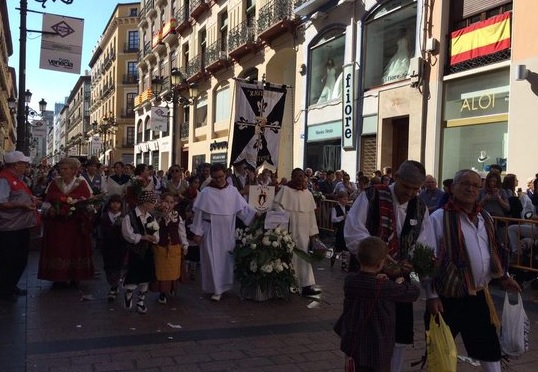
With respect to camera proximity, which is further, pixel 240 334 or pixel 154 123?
pixel 154 123

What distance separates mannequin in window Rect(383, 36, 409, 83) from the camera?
15.9 metres

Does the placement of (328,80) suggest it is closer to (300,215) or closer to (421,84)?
(421,84)

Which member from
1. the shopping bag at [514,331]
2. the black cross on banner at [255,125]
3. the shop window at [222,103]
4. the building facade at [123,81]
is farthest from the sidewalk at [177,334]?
the building facade at [123,81]

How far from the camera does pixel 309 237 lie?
27.0 ft

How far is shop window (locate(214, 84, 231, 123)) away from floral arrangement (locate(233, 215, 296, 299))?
21.5m

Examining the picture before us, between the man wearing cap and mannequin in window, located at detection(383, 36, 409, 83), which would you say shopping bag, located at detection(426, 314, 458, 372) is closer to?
the man wearing cap

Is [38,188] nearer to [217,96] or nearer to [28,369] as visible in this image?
[28,369]

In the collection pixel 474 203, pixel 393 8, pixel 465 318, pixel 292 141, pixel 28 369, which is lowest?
pixel 28 369

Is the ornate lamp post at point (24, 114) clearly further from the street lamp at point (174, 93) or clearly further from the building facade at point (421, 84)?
the building facade at point (421, 84)

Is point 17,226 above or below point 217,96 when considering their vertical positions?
below

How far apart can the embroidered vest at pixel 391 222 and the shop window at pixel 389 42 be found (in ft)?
40.3

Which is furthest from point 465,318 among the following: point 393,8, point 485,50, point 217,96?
point 217,96

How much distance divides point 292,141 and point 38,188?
32.1ft

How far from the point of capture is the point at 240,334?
19.2ft
